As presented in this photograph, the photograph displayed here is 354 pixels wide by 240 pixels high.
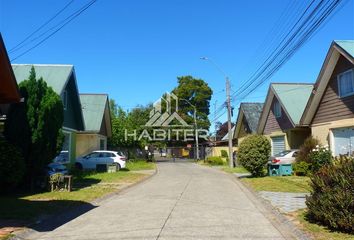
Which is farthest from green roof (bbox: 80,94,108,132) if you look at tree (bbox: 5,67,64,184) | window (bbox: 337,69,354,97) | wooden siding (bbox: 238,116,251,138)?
window (bbox: 337,69,354,97)

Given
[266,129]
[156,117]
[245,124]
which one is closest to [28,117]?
[266,129]

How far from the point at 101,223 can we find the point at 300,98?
75.1ft

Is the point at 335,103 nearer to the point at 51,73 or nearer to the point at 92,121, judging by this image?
the point at 51,73

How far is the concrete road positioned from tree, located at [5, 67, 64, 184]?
3.35 meters

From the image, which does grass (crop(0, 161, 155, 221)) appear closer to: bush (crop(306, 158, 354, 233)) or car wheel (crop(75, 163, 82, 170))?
bush (crop(306, 158, 354, 233))

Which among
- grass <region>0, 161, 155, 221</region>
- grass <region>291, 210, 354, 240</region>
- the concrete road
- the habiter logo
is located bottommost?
grass <region>291, 210, 354, 240</region>

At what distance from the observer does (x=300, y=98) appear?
29.9 metres

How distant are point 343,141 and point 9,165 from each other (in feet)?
52.0

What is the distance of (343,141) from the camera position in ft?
71.8

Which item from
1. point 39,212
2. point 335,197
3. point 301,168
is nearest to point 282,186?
point 301,168

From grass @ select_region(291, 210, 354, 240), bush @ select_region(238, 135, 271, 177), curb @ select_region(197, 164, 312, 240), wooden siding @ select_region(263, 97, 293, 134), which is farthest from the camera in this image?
wooden siding @ select_region(263, 97, 293, 134)

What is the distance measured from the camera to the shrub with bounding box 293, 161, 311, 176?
22.7 metres

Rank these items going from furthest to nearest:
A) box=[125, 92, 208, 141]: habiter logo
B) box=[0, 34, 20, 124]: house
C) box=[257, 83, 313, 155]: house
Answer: box=[125, 92, 208, 141]: habiter logo, box=[257, 83, 313, 155]: house, box=[0, 34, 20, 124]: house

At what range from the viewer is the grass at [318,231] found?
815 cm
